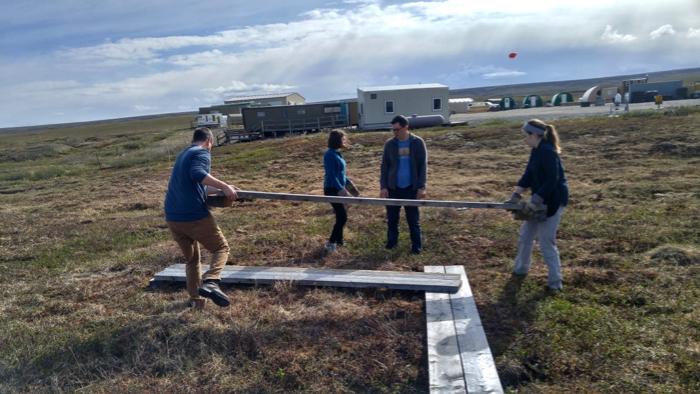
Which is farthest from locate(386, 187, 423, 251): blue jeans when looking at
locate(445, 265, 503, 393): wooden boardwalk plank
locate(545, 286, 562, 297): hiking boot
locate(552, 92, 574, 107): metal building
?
locate(552, 92, 574, 107): metal building

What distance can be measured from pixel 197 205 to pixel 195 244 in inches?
24.4

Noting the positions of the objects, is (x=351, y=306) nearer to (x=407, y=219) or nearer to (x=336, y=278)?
(x=336, y=278)

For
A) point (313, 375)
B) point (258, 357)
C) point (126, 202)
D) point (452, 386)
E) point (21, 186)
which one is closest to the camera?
point (452, 386)

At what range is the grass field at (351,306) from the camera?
14.1 ft

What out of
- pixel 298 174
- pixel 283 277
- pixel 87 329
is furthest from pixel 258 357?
pixel 298 174

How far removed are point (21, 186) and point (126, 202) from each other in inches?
419

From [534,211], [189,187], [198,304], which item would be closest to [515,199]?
[534,211]

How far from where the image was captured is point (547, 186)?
5.38 meters

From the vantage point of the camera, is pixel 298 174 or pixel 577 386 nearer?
pixel 577 386

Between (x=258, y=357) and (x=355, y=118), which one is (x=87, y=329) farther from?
(x=355, y=118)

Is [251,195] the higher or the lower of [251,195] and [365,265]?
the higher

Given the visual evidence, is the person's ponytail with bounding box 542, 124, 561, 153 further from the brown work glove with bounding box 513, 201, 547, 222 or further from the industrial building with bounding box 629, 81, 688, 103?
the industrial building with bounding box 629, 81, 688, 103

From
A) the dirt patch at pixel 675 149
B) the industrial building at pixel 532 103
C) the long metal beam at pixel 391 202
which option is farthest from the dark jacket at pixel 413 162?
the industrial building at pixel 532 103

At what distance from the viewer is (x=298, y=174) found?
1812 cm
